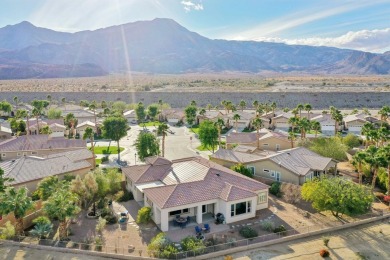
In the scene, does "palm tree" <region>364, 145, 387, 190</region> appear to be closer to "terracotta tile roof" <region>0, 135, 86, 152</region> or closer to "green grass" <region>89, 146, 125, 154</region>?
"green grass" <region>89, 146, 125, 154</region>

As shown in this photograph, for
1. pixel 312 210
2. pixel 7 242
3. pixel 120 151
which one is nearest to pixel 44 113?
pixel 120 151

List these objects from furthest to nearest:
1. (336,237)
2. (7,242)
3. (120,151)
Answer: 1. (120,151)
2. (336,237)
3. (7,242)

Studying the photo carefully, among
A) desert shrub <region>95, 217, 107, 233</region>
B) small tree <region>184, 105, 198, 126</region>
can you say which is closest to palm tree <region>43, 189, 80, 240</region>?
desert shrub <region>95, 217, 107, 233</region>

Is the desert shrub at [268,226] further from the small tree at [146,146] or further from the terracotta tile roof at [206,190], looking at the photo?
the small tree at [146,146]

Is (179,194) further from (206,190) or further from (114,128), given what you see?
(114,128)

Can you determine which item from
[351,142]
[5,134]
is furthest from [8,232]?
[351,142]

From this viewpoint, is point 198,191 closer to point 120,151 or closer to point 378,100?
point 120,151

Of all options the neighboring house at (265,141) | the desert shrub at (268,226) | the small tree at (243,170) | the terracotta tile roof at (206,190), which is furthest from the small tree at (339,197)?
the neighboring house at (265,141)
